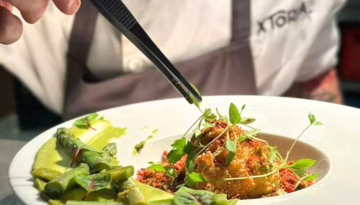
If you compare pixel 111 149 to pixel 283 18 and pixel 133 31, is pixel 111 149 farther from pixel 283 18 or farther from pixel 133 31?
pixel 283 18

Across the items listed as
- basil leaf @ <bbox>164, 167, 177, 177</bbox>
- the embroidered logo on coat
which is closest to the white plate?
basil leaf @ <bbox>164, 167, 177, 177</bbox>

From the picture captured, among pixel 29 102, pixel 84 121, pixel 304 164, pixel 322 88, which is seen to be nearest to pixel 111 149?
pixel 84 121

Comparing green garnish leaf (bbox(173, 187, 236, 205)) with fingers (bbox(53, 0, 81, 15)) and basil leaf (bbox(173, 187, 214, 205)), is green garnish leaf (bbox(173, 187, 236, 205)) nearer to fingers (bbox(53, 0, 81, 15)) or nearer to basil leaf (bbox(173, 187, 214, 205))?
basil leaf (bbox(173, 187, 214, 205))

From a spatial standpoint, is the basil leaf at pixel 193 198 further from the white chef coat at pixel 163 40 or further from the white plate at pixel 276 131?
the white chef coat at pixel 163 40

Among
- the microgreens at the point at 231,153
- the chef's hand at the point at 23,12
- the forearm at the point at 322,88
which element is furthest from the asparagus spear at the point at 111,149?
the forearm at the point at 322,88

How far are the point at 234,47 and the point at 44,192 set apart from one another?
3.53 ft

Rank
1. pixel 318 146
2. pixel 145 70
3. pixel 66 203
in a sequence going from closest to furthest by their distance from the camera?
pixel 66 203 < pixel 318 146 < pixel 145 70

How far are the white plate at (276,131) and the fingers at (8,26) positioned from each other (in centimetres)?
18

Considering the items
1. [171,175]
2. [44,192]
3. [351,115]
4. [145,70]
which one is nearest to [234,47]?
[145,70]

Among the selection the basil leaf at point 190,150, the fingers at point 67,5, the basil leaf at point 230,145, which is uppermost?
the fingers at point 67,5

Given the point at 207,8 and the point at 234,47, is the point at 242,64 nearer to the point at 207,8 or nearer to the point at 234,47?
the point at 234,47

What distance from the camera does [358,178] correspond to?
570 millimetres

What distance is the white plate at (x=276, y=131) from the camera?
54 centimetres

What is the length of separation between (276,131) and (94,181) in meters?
0.40
